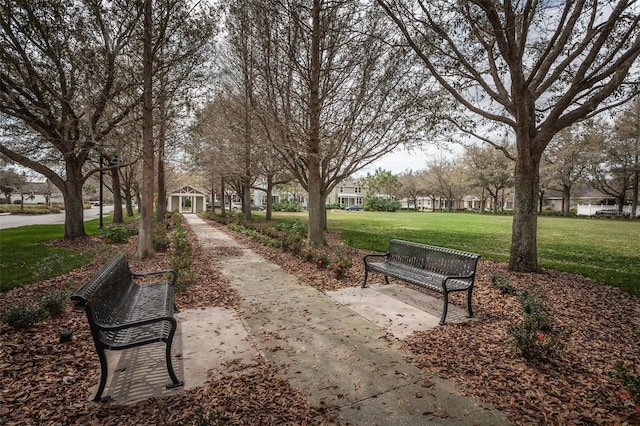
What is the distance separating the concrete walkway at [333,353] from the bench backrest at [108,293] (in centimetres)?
56

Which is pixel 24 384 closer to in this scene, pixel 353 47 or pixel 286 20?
pixel 286 20

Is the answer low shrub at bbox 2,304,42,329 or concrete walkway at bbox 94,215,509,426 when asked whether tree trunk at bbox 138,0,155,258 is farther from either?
low shrub at bbox 2,304,42,329

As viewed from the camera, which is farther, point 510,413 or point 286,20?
point 286,20

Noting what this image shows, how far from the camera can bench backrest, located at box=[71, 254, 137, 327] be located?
112 inches

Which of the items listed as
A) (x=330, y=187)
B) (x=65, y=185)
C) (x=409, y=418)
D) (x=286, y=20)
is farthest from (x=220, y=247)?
(x=409, y=418)

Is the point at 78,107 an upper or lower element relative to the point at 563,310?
Answer: upper

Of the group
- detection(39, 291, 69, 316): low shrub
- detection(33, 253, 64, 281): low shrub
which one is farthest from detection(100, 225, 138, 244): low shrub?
detection(39, 291, 69, 316): low shrub

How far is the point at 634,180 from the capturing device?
1426 inches

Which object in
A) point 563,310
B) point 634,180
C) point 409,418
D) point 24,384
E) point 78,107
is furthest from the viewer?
point 634,180

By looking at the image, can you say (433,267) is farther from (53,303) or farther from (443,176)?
(443,176)

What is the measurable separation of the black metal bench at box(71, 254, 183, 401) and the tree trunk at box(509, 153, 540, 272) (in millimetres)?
7430

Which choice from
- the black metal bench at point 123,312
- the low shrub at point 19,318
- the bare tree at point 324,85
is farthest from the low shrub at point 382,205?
the low shrub at point 19,318

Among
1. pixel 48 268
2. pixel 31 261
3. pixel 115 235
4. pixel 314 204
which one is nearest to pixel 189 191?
pixel 115 235

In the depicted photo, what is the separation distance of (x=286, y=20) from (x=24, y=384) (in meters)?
9.31
